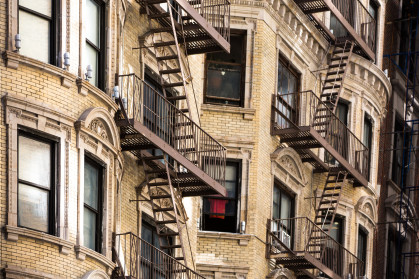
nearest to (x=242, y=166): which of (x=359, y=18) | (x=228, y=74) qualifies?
(x=228, y=74)

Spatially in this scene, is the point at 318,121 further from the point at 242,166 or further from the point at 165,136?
the point at 165,136

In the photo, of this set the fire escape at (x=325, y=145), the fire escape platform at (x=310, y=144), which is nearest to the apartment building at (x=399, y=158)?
the fire escape at (x=325, y=145)

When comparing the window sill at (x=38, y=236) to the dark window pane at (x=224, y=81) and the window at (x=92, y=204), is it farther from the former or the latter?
the dark window pane at (x=224, y=81)

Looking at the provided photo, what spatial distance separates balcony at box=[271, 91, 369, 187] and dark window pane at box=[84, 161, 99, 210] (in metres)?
11.0

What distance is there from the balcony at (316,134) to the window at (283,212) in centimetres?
132

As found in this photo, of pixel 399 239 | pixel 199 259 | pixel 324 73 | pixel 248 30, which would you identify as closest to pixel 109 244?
pixel 199 259

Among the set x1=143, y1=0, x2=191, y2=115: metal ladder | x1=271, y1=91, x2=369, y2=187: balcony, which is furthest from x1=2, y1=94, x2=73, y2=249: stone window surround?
x1=271, y1=91, x2=369, y2=187: balcony

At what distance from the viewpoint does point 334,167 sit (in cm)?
4634

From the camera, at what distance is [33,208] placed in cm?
3091

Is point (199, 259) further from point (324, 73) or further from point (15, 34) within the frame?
point (15, 34)

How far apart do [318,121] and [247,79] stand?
3.50 m

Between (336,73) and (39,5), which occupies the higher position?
(336,73)

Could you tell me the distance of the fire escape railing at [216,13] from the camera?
3900 centimetres

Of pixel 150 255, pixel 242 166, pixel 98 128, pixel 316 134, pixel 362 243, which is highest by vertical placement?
pixel 316 134
